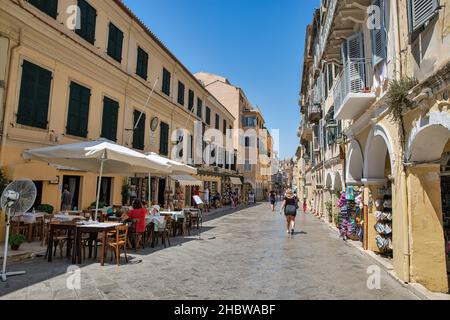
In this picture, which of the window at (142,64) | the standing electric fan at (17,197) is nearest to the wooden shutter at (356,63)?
the standing electric fan at (17,197)

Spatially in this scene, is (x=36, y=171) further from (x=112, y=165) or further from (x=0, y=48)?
(x=0, y=48)

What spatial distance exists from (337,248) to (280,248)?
6.34ft

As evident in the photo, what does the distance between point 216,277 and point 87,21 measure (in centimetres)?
1096

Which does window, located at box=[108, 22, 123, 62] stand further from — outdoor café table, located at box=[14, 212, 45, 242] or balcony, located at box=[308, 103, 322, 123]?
balcony, located at box=[308, 103, 322, 123]

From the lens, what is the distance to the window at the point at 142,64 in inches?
613

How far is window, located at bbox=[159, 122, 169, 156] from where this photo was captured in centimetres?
1850

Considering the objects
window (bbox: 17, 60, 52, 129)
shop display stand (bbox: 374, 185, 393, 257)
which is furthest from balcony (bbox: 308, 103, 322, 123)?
window (bbox: 17, 60, 52, 129)

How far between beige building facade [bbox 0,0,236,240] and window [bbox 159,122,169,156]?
0.58 ft

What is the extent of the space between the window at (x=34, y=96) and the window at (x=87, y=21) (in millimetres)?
2557

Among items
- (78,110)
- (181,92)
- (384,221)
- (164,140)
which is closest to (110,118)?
(78,110)

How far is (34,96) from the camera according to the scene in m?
9.39

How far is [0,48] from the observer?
8242mm

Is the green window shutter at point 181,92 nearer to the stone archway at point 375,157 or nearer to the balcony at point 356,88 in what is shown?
the balcony at point 356,88

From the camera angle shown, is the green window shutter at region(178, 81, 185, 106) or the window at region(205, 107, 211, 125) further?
the window at region(205, 107, 211, 125)
